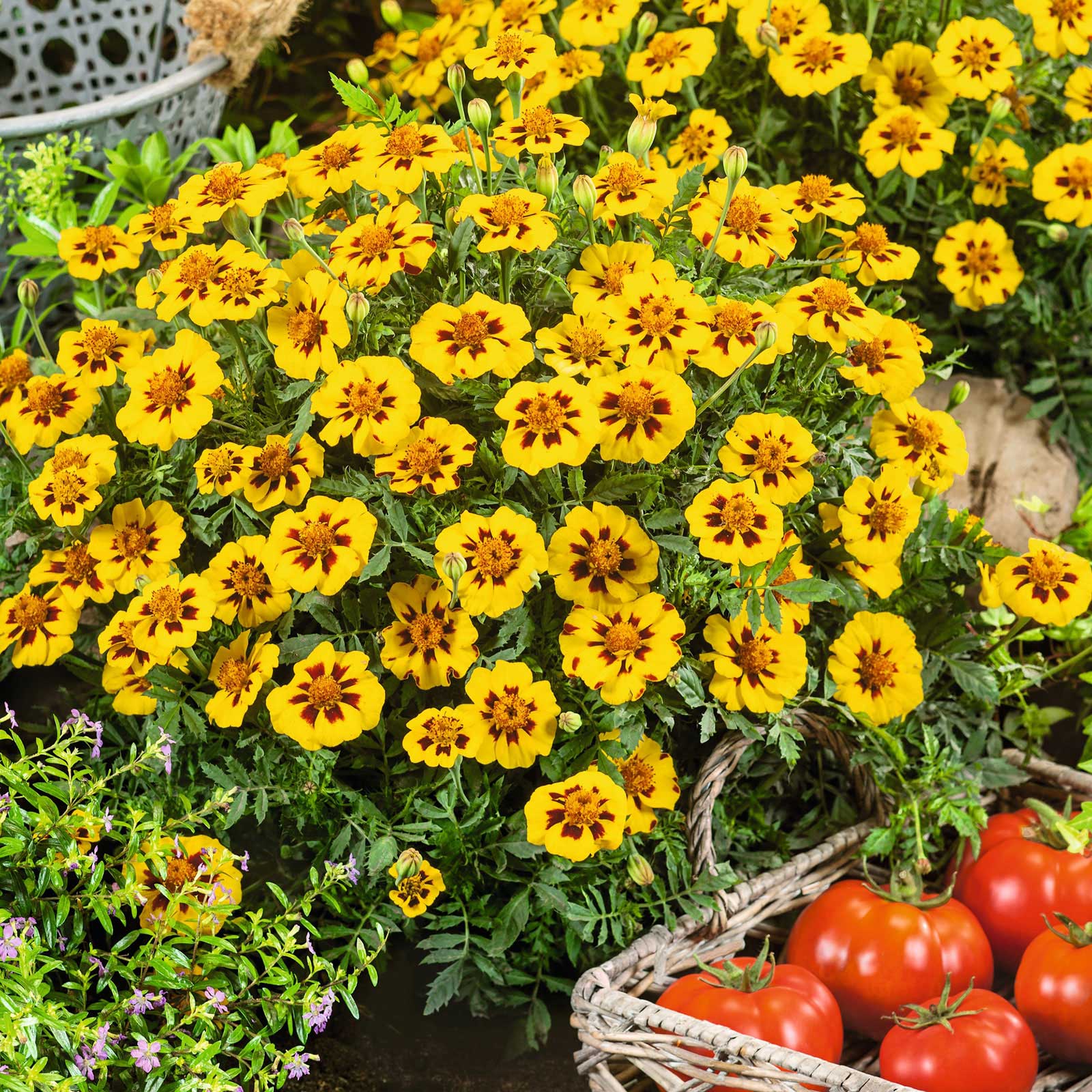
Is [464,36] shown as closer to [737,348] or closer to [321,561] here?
[737,348]

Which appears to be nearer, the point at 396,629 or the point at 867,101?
the point at 396,629


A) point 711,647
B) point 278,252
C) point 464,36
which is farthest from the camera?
point 278,252

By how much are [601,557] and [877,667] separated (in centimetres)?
32

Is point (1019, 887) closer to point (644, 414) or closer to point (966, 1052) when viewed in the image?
point (966, 1052)

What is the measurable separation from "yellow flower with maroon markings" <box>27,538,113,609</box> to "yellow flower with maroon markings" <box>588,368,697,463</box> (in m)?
0.49

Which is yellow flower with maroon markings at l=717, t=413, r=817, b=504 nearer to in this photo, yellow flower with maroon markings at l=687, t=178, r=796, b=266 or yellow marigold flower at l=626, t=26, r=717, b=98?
yellow flower with maroon markings at l=687, t=178, r=796, b=266

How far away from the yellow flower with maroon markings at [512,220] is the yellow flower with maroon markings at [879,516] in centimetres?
37

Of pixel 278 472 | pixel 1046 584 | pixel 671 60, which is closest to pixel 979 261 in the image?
pixel 671 60

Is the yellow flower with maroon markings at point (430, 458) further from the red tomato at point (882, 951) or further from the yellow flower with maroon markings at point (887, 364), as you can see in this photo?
the red tomato at point (882, 951)

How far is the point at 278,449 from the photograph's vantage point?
3.49 ft

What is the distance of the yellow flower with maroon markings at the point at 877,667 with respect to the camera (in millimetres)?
1157

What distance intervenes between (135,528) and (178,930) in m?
0.38

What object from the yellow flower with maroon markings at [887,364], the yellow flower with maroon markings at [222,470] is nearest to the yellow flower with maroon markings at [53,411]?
the yellow flower with maroon markings at [222,470]

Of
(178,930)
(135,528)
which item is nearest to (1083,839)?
(178,930)
